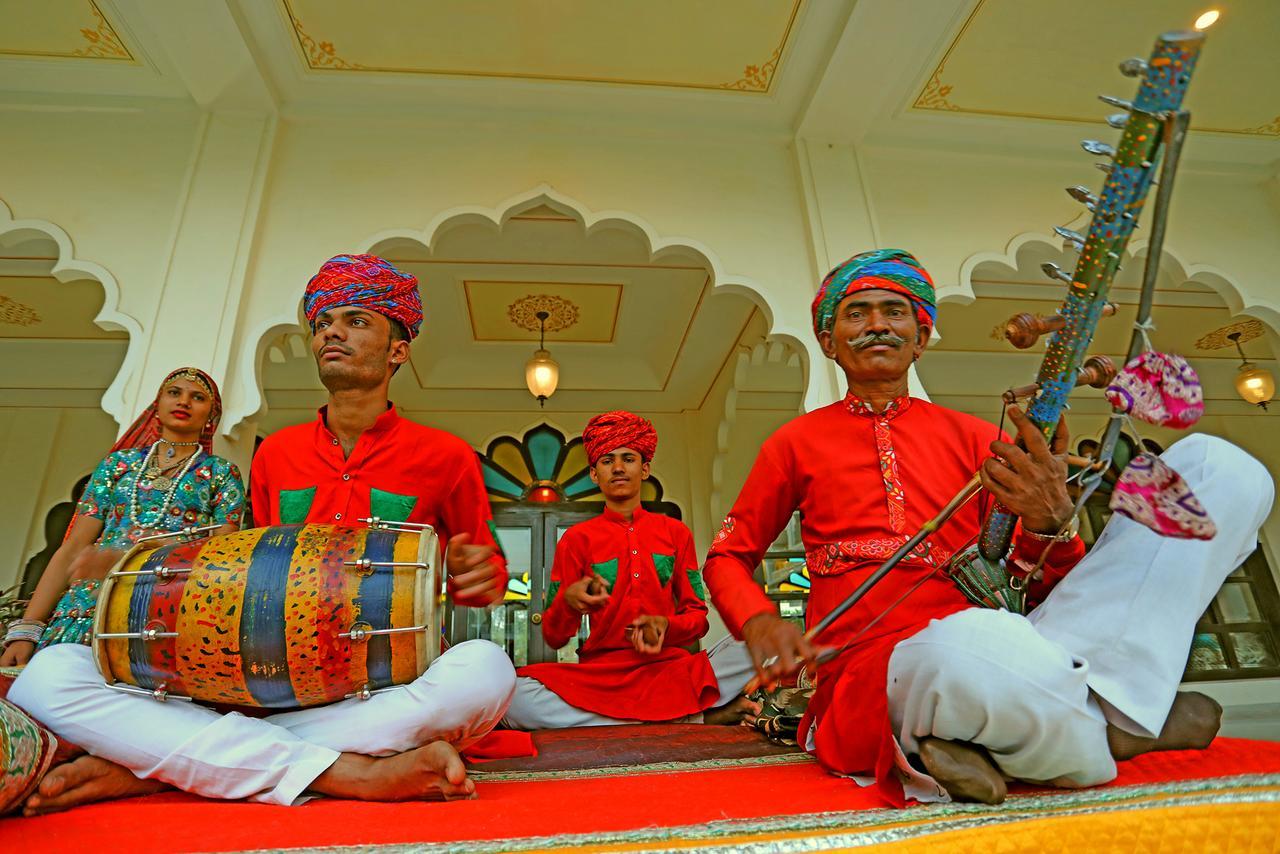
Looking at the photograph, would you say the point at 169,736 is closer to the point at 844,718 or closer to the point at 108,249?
the point at 844,718

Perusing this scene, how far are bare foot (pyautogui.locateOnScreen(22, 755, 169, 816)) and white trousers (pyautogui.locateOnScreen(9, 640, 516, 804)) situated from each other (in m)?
0.03

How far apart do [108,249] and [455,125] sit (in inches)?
75.5

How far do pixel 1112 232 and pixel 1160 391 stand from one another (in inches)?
9.4

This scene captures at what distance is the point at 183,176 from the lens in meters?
3.96

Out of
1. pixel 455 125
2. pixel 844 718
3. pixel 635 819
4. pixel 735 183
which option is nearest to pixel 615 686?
pixel 844 718

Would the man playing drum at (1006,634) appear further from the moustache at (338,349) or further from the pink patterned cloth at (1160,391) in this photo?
the moustache at (338,349)

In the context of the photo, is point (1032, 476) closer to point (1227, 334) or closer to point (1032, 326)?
point (1032, 326)

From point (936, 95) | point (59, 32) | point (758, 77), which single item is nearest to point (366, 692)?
point (758, 77)

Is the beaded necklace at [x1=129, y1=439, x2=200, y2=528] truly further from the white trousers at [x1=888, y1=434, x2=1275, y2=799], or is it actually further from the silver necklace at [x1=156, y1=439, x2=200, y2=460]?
the white trousers at [x1=888, y1=434, x2=1275, y2=799]

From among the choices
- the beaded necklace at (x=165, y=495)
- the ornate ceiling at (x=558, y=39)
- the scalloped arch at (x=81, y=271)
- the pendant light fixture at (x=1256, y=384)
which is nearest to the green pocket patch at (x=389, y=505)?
the beaded necklace at (x=165, y=495)

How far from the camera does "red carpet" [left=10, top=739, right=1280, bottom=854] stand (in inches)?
46.2

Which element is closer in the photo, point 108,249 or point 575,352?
point 108,249

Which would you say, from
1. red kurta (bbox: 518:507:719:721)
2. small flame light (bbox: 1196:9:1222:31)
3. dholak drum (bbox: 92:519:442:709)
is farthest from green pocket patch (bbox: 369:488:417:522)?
small flame light (bbox: 1196:9:1222:31)

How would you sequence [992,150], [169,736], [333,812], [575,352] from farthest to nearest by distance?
[575,352] → [992,150] → [169,736] → [333,812]
